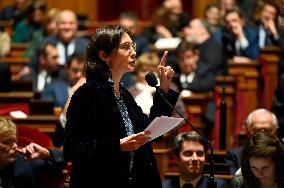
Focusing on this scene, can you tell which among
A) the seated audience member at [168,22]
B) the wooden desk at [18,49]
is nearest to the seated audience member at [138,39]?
the seated audience member at [168,22]

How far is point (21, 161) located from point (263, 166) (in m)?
1.11

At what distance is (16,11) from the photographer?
901 centimetres

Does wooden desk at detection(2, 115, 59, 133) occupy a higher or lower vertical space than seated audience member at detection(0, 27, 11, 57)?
lower

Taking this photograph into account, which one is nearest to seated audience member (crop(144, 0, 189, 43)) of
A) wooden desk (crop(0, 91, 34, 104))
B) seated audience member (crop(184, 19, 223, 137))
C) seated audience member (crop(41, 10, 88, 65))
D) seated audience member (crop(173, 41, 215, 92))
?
seated audience member (crop(184, 19, 223, 137))

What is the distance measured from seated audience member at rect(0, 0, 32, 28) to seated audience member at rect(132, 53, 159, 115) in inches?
110

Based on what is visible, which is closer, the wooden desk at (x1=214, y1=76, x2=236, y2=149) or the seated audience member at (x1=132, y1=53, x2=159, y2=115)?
the seated audience member at (x1=132, y1=53, x2=159, y2=115)

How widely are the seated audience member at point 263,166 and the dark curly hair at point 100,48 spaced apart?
0.91 m

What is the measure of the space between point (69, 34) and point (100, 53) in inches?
173

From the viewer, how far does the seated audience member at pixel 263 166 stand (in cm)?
364

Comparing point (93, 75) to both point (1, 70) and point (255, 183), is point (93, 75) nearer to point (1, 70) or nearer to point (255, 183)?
point (255, 183)

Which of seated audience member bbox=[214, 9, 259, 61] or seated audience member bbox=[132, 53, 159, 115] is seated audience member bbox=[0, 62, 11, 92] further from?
seated audience member bbox=[214, 9, 259, 61]

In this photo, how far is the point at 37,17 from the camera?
8609 mm

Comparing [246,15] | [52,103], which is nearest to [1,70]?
[52,103]

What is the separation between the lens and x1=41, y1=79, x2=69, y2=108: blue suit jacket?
625 centimetres
